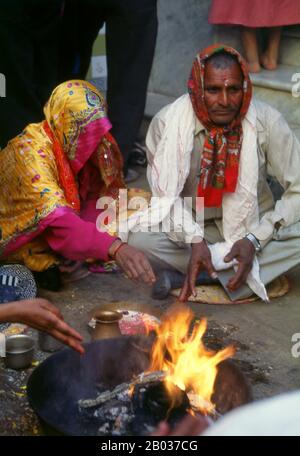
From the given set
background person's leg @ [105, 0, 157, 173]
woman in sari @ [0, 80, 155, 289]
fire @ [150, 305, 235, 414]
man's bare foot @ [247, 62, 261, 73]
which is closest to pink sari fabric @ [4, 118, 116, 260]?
woman in sari @ [0, 80, 155, 289]

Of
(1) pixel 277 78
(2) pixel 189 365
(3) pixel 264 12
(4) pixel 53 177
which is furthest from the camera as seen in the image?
(1) pixel 277 78

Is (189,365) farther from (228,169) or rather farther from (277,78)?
(277,78)

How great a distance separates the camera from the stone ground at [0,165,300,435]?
362 cm

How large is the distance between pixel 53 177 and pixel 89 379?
158 centimetres

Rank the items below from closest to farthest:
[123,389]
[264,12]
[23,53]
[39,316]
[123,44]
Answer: [39,316] → [123,389] → [23,53] → [123,44] → [264,12]

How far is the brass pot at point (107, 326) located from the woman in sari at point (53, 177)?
1.32 feet

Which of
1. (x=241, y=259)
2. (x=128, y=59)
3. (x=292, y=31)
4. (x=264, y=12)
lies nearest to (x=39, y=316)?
(x=241, y=259)

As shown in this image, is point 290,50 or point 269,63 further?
point 290,50

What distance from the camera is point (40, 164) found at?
4.54m

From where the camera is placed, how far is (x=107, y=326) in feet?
13.4

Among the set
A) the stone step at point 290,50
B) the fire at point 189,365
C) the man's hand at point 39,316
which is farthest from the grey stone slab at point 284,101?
the man's hand at point 39,316

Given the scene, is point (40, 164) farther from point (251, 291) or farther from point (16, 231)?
point (251, 291)

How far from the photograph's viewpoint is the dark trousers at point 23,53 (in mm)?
5668

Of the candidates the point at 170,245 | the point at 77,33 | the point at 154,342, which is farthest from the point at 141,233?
the point at 77,33
